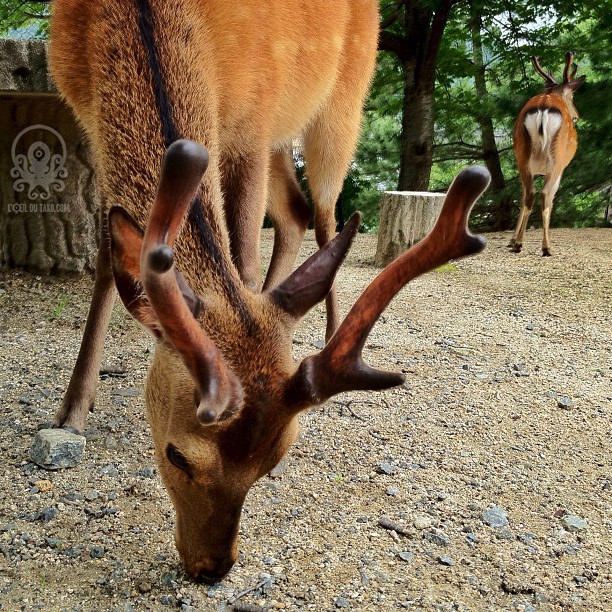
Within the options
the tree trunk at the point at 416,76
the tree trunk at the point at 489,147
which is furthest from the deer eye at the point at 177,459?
the tree trunk at the point at 489,147

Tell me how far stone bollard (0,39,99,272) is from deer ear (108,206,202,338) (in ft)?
9.61

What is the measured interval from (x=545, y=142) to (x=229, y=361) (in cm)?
718

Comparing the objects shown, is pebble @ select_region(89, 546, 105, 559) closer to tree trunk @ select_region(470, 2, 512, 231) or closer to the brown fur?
the brown fur

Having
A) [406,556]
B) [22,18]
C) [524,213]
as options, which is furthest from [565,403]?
[22,18]

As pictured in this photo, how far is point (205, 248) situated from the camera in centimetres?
182

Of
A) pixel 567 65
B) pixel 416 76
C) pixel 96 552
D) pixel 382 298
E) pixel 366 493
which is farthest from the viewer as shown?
pixel 416 76

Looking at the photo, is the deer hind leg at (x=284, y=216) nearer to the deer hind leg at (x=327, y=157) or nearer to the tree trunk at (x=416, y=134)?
the deer hind leg at (x=327, y=157)

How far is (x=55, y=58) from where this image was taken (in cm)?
260

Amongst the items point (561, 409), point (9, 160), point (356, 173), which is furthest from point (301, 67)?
point (356, 173)

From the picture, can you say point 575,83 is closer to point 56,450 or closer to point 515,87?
point 515,87

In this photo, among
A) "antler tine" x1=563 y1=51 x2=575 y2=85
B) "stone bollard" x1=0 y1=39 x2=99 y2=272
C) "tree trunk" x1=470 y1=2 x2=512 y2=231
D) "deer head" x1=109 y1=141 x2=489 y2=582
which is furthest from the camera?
"tree trunk" x1=470 y1=2 x2=512 y2=231

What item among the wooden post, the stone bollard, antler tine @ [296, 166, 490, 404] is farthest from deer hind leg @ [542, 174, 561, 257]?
antler tine @ [296, 166, 490, 404]

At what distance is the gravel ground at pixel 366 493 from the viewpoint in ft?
6.68

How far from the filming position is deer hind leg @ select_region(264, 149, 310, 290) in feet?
13.9
